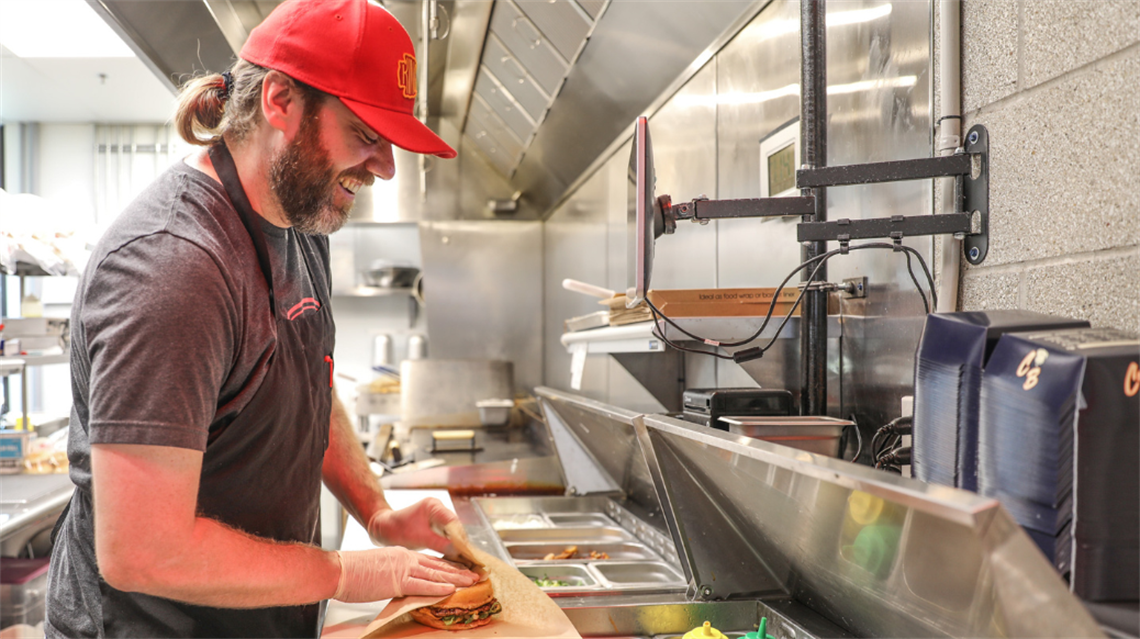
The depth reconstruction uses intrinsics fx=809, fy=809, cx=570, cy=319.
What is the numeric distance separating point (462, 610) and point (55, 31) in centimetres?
379

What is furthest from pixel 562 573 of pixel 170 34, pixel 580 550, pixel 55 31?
pixel 55 31

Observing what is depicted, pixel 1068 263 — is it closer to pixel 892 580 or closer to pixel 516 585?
pixel 892 580

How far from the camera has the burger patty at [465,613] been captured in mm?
1505

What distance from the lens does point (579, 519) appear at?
9.77ft

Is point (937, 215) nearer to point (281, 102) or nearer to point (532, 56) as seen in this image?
point (281, 102)

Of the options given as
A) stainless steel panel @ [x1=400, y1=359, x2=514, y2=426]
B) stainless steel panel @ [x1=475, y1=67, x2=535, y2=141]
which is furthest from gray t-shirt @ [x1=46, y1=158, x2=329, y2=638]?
stainless steel panel @ [x1=400, y1=359, x2=514, y2=426]

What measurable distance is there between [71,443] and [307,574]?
0.44m

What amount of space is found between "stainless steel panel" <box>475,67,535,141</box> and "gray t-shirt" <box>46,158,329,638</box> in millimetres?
3537

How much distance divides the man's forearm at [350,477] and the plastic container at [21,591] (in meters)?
1.63

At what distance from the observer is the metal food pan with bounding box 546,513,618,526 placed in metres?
2.91

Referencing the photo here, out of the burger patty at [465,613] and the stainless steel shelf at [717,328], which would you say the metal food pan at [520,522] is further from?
the stainless steel shelf at [717,328]

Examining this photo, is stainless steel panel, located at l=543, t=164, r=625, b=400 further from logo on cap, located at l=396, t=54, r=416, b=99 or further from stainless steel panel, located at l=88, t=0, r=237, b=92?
logo on cap, located at l=396, t=54, r=416, b=99

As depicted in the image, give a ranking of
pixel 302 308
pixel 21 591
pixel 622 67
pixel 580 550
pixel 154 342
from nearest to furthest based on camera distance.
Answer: pixel 154 342
pixel 302 308
pixel 580 550
pixel 21 591
pixel 622 67

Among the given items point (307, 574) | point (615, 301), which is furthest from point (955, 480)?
point (615, 301)
